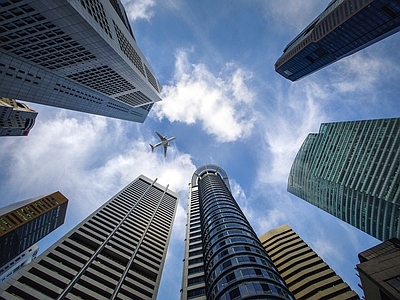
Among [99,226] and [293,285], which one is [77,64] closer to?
[99,226]

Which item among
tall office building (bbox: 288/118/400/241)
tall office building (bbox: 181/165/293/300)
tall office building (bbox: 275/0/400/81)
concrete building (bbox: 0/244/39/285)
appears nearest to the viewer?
tall office building (bbox: 181/165/293/300)

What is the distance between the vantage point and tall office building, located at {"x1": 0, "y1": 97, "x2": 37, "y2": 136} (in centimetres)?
11108

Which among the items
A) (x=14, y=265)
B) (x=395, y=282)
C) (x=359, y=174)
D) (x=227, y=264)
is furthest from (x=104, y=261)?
(x=14, y=265)

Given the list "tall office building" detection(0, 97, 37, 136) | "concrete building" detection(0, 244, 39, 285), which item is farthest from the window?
"tall office building" detection(0, 97, 37, 136)

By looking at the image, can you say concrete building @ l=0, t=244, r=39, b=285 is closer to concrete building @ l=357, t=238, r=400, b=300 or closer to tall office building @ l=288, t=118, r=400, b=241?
concrete building @ l=357, t=238, r=400, b=300

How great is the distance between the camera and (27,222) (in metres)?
97.1

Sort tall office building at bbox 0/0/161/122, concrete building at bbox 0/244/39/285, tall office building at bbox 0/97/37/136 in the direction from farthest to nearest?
tall office building at bbox 0/97/37/136
concrete building at bbox 0/244/39/285
tall office building at bbox 0/0/161/122

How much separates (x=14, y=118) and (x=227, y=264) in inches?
5235

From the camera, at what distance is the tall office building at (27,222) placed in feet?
297

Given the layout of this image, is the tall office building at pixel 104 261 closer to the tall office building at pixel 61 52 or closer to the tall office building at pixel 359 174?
the tall office building at pixel 61 52

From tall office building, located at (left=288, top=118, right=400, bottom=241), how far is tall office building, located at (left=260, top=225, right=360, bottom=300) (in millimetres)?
32237

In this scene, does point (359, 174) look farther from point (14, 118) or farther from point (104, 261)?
point (14, 118)

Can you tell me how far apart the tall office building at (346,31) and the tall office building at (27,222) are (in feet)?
453

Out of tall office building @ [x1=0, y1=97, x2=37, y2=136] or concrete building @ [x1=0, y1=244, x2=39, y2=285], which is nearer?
concrete building @ [x1=0, y1=244, x2=39, y2=285]
